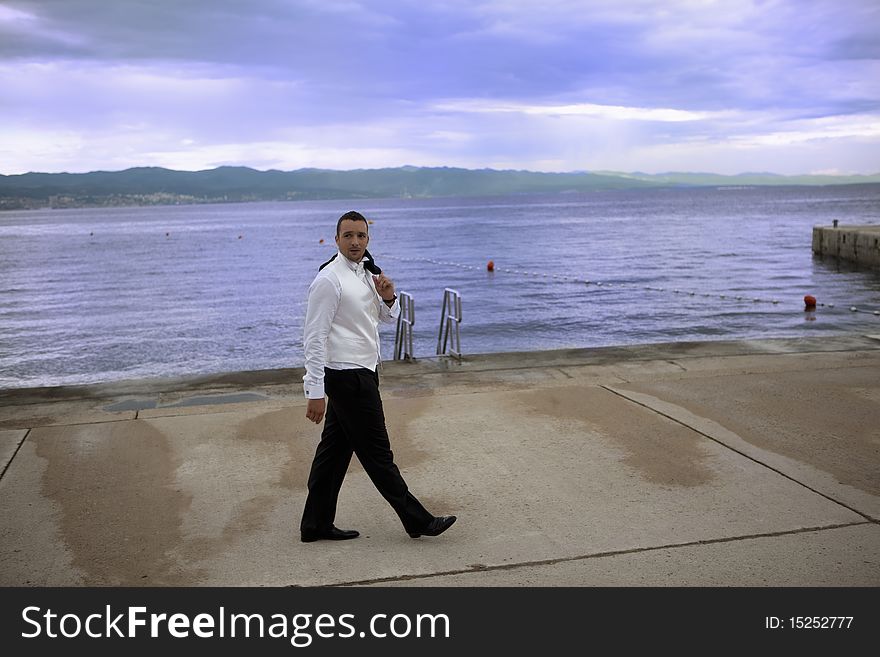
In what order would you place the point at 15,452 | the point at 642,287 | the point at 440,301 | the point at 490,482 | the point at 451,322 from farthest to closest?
the point at 642,287 → the point at 440,301 → the point at 451,322 → the point at 15,452 → the point at 490,482

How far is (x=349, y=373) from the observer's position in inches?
175

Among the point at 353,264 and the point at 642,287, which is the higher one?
the point at 353,264

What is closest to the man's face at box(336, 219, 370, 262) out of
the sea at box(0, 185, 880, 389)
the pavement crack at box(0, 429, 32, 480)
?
the pavement crack at box(0, 429, 32, 480)

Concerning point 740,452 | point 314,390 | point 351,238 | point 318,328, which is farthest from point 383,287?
point 740,452

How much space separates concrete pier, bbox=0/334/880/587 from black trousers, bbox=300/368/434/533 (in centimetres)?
20

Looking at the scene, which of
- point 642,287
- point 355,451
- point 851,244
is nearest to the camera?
point 355,451

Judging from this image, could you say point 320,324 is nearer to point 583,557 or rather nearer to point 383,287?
point 383,287

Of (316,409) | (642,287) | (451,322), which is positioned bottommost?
(642,287)

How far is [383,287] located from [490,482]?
1.84 m

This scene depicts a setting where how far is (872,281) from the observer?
102 feet

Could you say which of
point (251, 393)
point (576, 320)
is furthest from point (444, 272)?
point (251, 393)

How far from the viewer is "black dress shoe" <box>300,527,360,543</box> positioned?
4.73 m

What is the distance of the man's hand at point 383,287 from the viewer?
453 cm

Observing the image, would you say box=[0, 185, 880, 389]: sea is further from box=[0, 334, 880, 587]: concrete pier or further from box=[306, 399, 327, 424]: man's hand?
box=[306, 399, 327, 424]: man's hand
